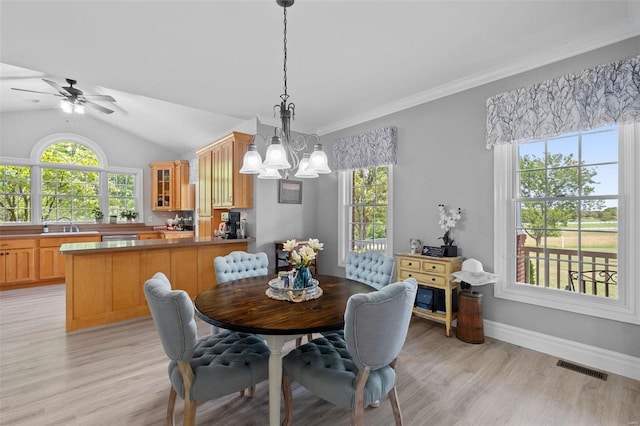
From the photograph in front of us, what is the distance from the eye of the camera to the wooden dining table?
1599 millimetres

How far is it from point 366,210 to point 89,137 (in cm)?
644

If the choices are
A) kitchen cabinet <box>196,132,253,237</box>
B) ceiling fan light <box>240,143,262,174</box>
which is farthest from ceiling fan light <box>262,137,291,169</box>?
kitchen cabinet <box>196,132,253,237</box>

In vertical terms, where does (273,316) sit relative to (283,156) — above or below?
below

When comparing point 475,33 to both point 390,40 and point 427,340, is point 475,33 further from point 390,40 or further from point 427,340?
point 427,340

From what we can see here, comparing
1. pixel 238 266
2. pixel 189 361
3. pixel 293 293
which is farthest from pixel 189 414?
pixel 238 266

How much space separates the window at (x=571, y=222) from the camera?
246 centimetres

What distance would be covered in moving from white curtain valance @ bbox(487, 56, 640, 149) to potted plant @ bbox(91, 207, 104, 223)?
773 cm

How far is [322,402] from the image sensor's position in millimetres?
2127

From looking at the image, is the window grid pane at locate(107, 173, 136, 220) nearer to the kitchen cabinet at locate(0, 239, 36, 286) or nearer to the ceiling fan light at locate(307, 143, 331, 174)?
the kitchen cabinet at locate(0, 239, 36, 286)

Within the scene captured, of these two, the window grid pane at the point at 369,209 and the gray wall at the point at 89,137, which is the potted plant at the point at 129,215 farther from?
the window grid pane at the point at 369,209

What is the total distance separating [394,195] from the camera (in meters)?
4.12

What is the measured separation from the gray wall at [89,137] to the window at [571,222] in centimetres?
749

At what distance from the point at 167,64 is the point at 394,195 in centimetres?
311

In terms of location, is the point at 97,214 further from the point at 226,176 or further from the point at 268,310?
the point at 268,310
